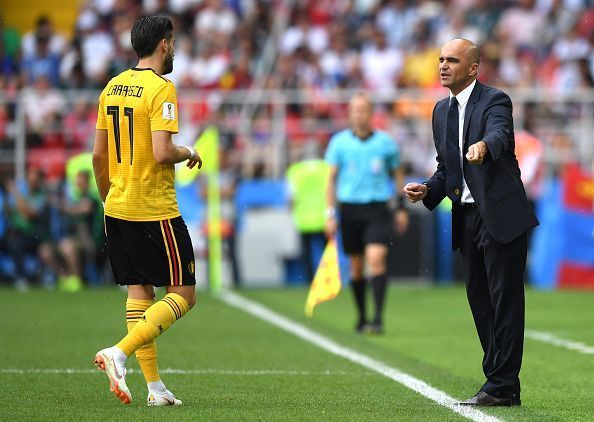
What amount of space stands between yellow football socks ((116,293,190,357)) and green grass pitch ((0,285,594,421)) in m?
0.36

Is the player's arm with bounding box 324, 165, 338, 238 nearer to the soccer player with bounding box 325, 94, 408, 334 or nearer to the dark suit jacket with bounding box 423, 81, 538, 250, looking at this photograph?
the soccer player with bounding box 325, 94, 408, 334

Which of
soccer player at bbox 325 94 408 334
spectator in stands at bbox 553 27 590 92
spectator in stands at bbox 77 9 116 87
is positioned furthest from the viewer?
spectator in stands at bbox 553 27 590 92

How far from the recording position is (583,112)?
22672mm

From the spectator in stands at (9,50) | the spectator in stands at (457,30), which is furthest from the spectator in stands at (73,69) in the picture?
the spectator in stands at (457,30)

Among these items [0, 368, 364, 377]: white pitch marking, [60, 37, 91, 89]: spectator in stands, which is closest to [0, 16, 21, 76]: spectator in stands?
[60, 37, 91, 89]: spectator in stands

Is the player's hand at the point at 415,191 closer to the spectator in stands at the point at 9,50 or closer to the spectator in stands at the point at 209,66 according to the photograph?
the spectator in stands at the point at 209,66

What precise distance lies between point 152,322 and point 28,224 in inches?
554

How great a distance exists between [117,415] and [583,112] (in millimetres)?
16663

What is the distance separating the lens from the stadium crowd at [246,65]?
70.0 feet

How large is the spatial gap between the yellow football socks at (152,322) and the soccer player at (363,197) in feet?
19.8

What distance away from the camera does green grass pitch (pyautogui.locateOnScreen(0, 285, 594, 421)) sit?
7.52 m

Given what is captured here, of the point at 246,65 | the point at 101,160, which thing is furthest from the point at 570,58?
the point at 101,160

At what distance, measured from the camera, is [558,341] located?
12.5 meters

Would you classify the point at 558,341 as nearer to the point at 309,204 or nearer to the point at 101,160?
the point at 101,160
